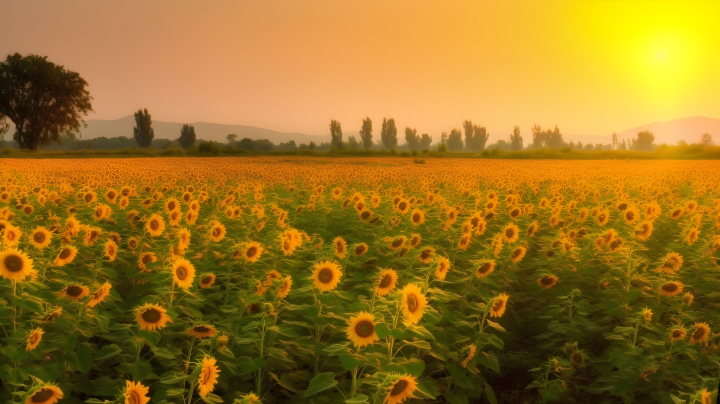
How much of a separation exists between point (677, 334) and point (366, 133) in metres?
120

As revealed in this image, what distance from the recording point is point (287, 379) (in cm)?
369

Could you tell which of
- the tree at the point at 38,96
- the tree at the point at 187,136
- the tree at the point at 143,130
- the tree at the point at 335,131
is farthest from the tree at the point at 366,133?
the tree at the point at 38,96

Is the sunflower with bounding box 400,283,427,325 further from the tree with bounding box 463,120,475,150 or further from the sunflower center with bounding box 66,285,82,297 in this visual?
the tree with bounding box 463,120,475,150

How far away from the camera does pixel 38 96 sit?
50500 mm

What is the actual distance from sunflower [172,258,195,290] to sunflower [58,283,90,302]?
0.65m

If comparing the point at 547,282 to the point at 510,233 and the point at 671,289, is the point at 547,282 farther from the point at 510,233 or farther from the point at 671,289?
the point at 671,289

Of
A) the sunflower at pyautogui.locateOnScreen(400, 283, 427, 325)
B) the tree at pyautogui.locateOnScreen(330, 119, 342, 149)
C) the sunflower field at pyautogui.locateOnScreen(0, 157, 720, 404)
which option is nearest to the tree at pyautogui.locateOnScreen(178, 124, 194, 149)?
the tree at pyautogui.locateOnScreen(330, 119, 342, 149)

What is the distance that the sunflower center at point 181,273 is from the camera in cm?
405

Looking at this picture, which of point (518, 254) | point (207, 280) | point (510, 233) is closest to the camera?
point (207, 280)

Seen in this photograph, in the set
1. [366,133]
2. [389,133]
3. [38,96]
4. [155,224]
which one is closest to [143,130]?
[38,96]

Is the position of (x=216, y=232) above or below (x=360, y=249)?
above

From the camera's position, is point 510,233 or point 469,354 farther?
point 510,233

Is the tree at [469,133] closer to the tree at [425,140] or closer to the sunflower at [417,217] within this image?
→ the tree at [425,140]

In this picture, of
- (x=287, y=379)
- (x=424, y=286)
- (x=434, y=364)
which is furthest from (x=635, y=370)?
(x=287, y=379)
